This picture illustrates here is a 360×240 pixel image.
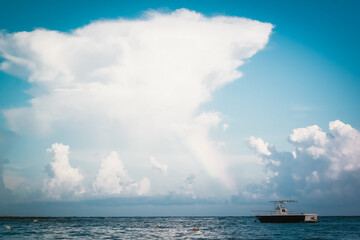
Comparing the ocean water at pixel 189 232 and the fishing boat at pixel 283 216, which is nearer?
the ocean water at pixel 189 232

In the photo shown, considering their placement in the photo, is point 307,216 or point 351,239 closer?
point 351,239

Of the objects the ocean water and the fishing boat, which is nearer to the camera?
the ocean water

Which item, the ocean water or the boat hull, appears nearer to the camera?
the ocean water

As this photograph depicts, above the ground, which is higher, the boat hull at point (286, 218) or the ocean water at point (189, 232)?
the boat hull at point (286, 218)

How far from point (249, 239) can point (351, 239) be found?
2224cm

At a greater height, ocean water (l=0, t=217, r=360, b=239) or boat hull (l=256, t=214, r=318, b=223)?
boat hull (l=256, t=214, r=318, b=223)

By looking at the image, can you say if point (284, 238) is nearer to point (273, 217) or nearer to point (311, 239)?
Result: point (311, 239)

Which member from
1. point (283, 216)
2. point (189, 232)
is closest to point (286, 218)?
point (283, 216)

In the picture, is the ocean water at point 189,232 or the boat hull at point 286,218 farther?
the boat hull at point 286,218

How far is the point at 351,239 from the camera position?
64.6m

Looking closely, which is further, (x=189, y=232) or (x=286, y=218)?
(x=286, y=218)

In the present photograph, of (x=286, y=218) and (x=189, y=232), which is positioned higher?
(x=286, y=218)

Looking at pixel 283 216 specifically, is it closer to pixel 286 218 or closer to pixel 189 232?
pixel 286 218

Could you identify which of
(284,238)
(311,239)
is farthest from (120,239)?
(311,239)
